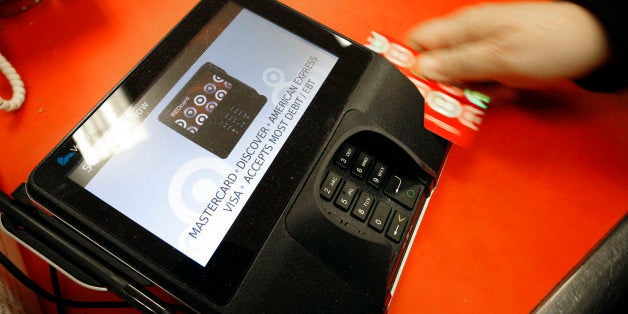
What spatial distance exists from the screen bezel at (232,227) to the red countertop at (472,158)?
13cm

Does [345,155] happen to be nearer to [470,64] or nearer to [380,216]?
[380,216]

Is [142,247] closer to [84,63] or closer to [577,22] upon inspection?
[84,63]

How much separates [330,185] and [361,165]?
4cm

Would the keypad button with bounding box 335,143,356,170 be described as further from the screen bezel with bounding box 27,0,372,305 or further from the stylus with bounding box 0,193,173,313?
the stylus with bounding box 0,193,173,313

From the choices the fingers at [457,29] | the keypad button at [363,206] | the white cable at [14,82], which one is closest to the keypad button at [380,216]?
the keypad button at [363,206]

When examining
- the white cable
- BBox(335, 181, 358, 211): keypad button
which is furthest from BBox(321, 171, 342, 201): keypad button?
the white cable

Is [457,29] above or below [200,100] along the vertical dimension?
above

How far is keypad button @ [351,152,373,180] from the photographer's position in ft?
1.30

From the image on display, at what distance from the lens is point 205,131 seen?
14.5 inches

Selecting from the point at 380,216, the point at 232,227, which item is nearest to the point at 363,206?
the point at 380,216

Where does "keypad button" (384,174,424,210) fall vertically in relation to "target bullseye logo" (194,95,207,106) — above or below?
above

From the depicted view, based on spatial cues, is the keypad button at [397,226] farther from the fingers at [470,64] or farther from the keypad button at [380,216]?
the fingers at [470,64]

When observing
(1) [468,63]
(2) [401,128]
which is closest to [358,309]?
(2) [401,128]

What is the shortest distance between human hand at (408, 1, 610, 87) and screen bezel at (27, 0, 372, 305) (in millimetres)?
118
